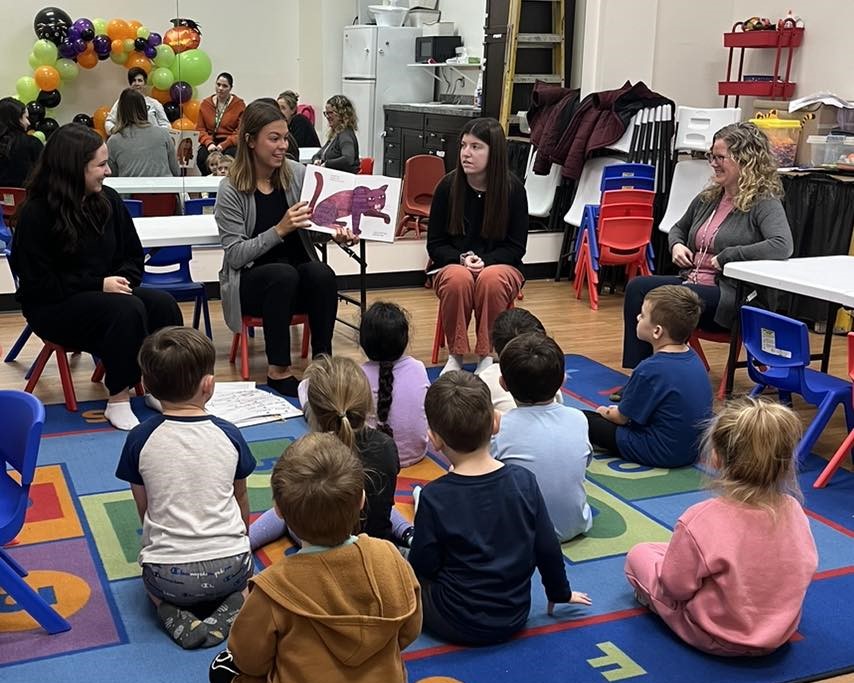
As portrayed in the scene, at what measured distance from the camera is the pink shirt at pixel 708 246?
446 cm

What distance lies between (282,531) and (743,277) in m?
→ 2.13

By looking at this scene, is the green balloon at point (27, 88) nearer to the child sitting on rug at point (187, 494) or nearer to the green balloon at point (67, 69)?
the green balloon at point (67, 69)

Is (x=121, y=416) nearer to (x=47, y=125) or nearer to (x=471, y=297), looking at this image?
(x=471, y=297)

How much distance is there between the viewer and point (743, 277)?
13.0 ft

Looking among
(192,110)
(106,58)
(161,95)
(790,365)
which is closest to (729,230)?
(790,365)

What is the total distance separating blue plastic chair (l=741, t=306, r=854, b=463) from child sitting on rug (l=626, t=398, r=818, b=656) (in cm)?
124

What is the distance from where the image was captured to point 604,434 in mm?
3709

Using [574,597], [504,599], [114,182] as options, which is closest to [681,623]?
[574,597]

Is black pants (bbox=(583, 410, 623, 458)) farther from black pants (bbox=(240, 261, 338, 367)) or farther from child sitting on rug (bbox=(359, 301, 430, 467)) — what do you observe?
black pants (bbox=(240, 261, 338, 367))

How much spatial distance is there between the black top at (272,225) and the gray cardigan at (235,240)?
35 millimetres

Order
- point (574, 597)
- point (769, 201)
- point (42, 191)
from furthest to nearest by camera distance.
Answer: point (769, 201), point (42, 191), point (574, 597)

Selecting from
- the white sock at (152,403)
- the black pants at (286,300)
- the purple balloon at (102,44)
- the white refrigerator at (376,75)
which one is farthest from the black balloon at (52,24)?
the white sock at (152,403)

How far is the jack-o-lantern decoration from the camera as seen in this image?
5238 millimetres

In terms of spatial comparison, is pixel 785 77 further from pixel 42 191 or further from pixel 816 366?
pixel 42 191
